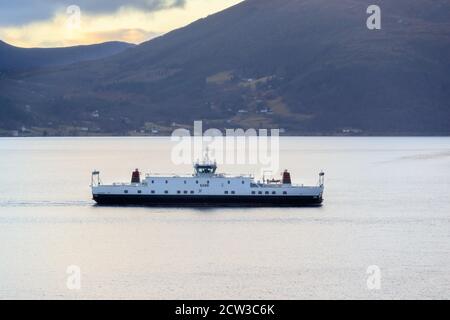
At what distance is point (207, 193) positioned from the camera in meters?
92.4

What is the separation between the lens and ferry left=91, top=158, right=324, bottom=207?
303ft

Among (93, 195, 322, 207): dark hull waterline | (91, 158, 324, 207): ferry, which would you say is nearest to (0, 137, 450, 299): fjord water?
(93, 195, 322, 207): dark hull waterline

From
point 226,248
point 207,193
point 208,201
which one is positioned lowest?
point 226,248

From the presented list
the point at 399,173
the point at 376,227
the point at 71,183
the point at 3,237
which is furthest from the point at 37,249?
the point at 399,173

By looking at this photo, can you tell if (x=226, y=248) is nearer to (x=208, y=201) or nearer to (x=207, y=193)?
(x=208, y=201)

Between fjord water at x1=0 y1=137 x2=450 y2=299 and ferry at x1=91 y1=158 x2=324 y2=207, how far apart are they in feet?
5.15

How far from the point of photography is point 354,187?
415ft

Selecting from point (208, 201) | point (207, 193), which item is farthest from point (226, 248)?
point (207, 193)

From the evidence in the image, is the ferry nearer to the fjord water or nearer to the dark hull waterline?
the dark hull waterline

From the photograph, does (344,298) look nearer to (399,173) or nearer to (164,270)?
(164,270)

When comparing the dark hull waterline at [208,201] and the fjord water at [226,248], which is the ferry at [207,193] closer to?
the dark hull waterline at [208,201]

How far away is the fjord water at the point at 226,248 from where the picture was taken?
5738 cm

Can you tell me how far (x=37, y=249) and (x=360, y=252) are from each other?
66.4 ft

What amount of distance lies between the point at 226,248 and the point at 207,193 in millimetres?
21436
